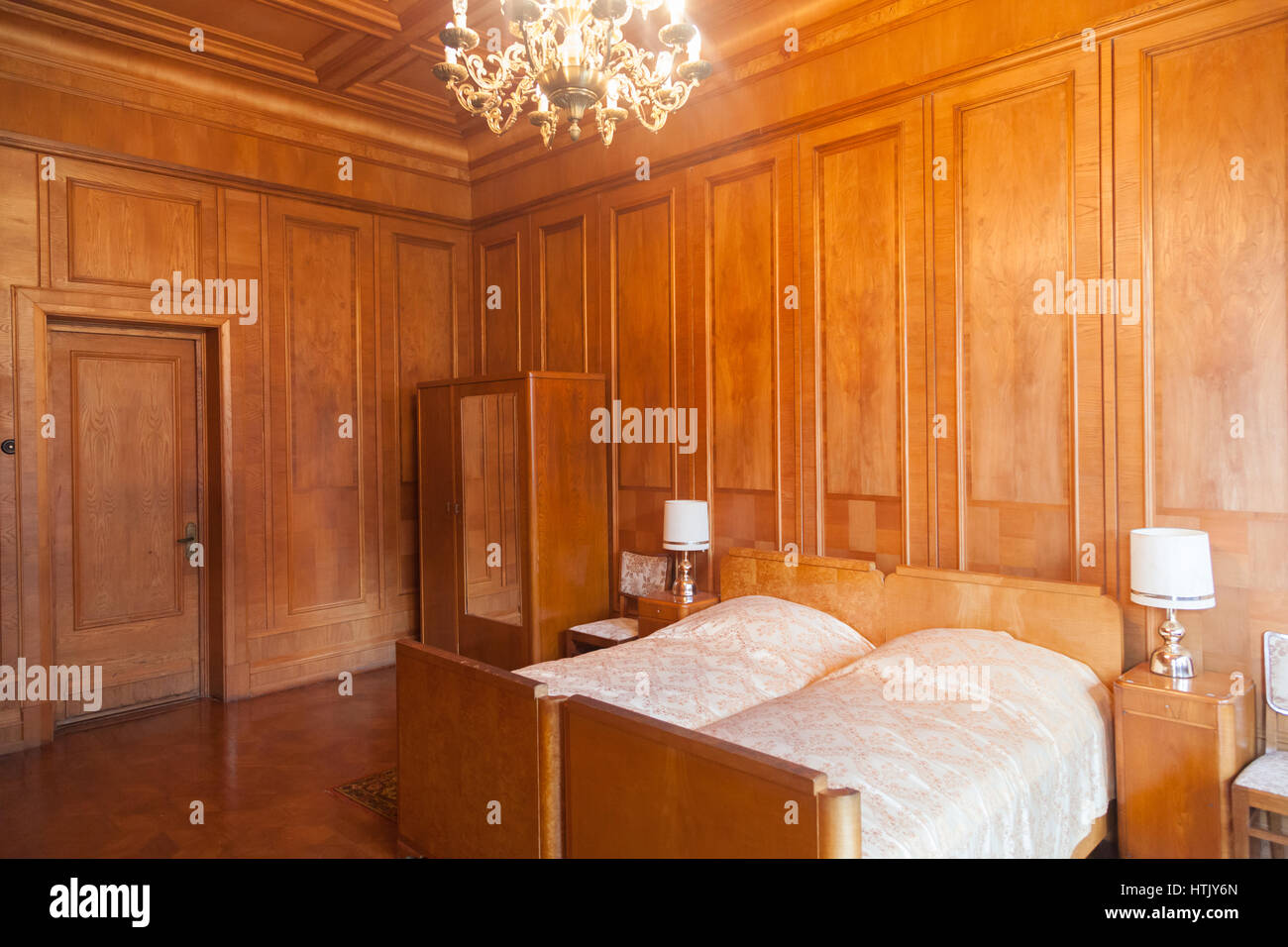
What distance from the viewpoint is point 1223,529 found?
2.88 metres

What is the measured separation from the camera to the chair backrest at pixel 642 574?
4695 millimetres

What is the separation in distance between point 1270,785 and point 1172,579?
2.13 ft

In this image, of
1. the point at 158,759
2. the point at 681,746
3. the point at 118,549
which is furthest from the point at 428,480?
the point at 681,746

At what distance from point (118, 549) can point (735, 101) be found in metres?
4.33

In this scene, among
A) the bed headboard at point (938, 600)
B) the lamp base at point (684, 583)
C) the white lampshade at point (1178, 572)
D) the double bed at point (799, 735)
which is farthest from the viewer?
the lamp base at point (684, 583)

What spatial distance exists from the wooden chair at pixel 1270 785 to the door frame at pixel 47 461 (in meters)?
4.98

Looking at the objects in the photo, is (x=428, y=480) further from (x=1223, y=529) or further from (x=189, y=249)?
(x=1223, y=529)

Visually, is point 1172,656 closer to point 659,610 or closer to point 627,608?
point 659,610

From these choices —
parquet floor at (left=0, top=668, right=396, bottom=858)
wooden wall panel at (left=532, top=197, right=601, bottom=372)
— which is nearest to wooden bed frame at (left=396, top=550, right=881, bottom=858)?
parquet floor at (left=0, top=668, right=396, bottom=858)

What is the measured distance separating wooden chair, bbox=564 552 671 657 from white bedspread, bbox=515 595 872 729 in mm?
715

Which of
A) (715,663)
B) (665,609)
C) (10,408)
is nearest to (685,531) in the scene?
(665,609)

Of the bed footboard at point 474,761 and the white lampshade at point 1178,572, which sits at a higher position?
the white lampshade at point 1178,572

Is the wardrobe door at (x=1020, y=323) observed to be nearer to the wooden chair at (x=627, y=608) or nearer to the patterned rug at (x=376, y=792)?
the wooden chair at (x=627, y=608)

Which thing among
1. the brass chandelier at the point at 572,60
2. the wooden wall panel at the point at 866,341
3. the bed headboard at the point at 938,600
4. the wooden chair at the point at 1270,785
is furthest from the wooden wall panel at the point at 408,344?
the wooden chair at the point at 1270,785
